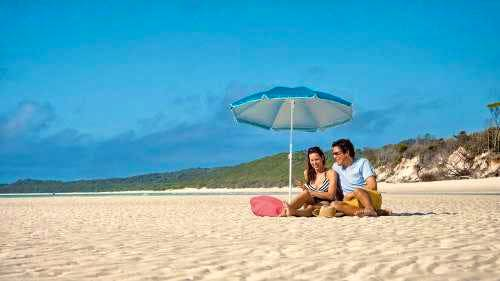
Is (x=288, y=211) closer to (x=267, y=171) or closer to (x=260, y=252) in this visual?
(x=260, y=252)

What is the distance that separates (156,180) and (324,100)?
6389 centimetres

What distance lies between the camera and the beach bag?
386 inches

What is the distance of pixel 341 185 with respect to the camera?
31.3 feet

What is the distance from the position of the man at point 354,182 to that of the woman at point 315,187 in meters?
0.19

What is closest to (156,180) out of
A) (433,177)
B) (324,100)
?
(433,177)

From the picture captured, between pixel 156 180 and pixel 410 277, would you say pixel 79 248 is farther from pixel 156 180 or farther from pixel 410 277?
pixel 156 180

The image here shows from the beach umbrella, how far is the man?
217cm

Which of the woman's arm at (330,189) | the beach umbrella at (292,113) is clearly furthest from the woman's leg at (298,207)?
the beach umbrella at (292,113)

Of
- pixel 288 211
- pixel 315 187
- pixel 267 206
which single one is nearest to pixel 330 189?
pixel 315 187

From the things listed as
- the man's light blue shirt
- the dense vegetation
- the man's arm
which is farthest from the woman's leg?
the dense vegetation

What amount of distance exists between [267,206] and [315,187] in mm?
1109

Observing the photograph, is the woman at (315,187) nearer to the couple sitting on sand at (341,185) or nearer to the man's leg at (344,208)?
the couple sitting on sand at (341,185)

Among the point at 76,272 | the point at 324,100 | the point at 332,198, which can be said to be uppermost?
the point at 324,100

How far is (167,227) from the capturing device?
27.0 feet
